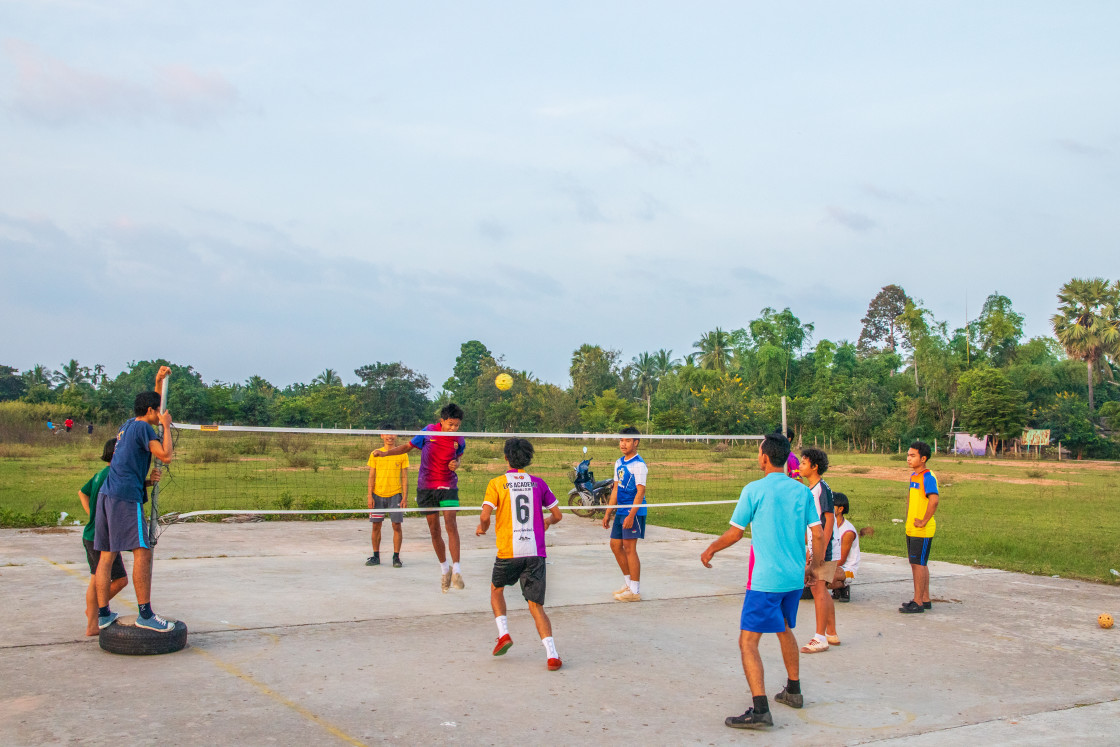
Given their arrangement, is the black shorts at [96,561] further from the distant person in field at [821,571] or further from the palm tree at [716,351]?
the palm tree at [716,351]

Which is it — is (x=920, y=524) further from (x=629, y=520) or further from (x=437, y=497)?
(x=437, y=497)

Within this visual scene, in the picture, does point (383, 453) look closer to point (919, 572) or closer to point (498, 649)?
point (498, 649)

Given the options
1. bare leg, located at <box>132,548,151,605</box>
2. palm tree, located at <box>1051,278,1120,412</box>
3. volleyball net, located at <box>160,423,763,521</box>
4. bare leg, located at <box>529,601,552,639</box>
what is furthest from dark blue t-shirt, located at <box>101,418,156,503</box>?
palm tree, located at <box>1051,278,1120,412</box>

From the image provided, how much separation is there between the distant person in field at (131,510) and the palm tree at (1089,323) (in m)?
70.9

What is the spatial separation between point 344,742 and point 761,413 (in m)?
62.9

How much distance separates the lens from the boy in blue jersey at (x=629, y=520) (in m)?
8.68

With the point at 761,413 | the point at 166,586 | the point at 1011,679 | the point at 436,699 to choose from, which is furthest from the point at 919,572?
the point at 761,413

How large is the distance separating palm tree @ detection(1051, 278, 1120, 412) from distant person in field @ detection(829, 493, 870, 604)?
65511 mm

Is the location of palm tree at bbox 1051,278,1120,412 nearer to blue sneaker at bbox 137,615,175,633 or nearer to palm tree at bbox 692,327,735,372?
palm tree at bbox 692,327,735,372

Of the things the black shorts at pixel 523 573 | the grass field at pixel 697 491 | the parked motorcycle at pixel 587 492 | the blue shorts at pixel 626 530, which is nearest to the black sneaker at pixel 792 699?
the black shorts at pixel 523 573

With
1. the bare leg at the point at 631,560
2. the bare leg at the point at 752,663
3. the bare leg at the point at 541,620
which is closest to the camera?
the bare leg at the point at 752,663

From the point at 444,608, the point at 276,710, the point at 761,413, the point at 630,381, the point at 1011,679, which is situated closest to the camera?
the point at 276,710

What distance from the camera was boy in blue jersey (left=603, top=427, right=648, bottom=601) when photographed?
28.5ft

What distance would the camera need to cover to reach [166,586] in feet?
28.6
